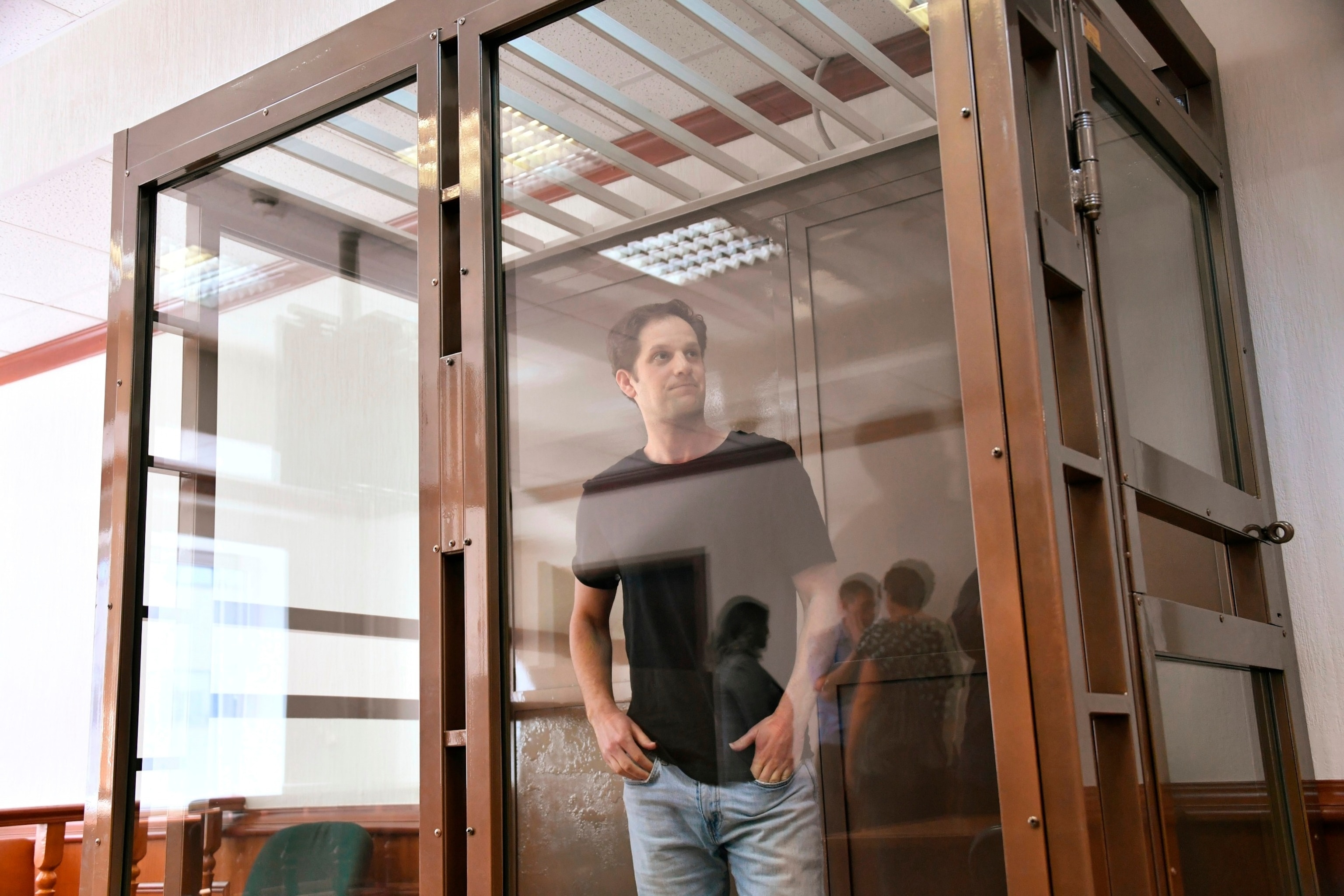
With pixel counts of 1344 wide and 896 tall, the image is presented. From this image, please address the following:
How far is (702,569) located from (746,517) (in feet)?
0.30

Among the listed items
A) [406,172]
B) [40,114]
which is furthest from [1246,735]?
[40,114]

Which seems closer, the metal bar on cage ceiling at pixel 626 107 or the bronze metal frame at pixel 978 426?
the bronze metal frame at pixel 978 426

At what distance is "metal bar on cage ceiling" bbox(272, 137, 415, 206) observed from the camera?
1.90 meters

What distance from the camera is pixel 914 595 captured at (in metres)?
1.36

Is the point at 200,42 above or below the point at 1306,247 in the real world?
above

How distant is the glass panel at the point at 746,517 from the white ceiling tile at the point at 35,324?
3784 mm

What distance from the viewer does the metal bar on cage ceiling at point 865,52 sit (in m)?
1.45

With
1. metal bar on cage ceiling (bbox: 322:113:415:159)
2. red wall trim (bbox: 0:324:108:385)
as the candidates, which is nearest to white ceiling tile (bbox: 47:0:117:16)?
metal bar on cage ceiling (bbox: 322:113:415:159)

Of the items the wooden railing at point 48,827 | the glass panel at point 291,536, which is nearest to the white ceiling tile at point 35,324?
the wooden railing at point 48,827

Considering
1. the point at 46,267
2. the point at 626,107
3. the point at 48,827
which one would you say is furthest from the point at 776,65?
the point at 46,267

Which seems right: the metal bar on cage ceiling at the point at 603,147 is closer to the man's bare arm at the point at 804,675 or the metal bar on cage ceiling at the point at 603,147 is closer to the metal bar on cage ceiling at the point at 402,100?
the metal bar on cage ceiling at the point at 402,100

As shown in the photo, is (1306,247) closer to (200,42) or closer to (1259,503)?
(1259,503)

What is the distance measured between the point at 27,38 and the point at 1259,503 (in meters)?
3.40

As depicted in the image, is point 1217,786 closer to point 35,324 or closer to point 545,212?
point 545,212
